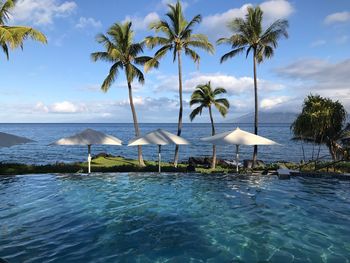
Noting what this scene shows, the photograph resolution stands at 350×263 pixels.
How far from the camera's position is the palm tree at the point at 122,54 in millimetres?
30052

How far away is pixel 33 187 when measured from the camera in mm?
16969

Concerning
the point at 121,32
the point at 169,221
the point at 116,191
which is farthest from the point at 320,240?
the point at 121,32

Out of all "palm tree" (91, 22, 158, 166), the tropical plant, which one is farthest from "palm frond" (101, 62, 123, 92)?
the tropical plant

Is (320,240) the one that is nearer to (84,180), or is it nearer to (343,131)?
(84,180)

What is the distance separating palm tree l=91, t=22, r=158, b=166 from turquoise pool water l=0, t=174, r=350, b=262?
552 inches

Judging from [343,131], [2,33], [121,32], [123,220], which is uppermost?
[121,32]

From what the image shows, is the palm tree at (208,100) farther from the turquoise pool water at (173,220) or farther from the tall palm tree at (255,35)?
the turquoise pool water at (173,220)

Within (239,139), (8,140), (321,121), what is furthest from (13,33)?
(321,121)

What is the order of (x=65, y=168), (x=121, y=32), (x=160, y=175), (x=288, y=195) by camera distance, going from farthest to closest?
(x=121, y=32) < (x=65, y=168) < (x=160, y=175) < (x=288, y=195)

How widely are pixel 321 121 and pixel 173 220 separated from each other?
74.2 ft

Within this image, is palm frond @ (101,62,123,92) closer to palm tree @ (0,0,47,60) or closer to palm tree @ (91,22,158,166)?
palm tree @ (91,22,158,166)

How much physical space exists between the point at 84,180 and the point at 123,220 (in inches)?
309

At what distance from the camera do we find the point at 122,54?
30.2 metres

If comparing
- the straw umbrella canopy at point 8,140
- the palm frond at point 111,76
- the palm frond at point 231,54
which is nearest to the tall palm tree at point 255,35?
the palm frond at point 231,54
